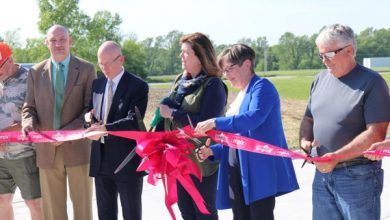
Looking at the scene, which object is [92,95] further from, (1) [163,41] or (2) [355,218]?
(1) [163,41]

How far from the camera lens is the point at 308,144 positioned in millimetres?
3988

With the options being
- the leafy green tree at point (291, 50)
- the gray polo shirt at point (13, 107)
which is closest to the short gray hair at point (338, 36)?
the gray polo shirt at point (13, 107)

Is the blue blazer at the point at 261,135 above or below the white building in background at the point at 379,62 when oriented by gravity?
above

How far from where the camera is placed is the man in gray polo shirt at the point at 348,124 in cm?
356

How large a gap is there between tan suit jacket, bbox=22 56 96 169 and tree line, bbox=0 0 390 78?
3.34ft

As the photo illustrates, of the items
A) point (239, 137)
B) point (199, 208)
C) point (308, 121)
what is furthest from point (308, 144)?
point (199, 208)

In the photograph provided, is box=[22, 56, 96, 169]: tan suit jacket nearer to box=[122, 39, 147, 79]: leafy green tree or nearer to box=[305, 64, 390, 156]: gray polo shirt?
box=[305, 64, 390, 156]: gray polo shirt

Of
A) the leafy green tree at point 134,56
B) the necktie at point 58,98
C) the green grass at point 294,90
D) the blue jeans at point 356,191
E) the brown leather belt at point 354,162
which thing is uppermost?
the necktie at point 58,98

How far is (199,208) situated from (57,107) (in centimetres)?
182

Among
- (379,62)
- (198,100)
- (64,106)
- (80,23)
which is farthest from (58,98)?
(379,62)

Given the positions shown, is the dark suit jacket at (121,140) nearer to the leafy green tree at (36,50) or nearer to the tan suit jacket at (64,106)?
the tan suit jacket at (64,106)

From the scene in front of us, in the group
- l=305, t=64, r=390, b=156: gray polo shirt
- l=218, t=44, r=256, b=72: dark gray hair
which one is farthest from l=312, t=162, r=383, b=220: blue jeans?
l=218, t=44, r=256, b=72: dark gray hair

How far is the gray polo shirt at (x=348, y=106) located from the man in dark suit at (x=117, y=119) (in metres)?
1.73

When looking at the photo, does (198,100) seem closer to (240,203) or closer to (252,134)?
(252,134)
